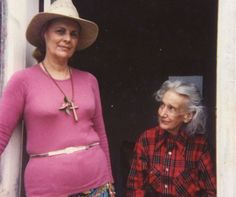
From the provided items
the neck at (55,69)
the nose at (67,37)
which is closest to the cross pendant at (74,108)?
the neck at (55,69)

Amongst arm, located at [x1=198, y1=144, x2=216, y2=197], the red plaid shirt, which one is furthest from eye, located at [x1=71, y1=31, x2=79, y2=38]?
arm, located at [x1=198, y1=144, x2=216, y2=197]

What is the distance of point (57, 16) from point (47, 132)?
0.62 m

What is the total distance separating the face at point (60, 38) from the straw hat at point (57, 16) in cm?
4

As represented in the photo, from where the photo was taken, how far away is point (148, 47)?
600 cm

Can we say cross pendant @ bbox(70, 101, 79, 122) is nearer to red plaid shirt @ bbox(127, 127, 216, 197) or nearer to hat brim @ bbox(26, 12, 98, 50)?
hat brim @ bbox(26, 12, 98, 50)

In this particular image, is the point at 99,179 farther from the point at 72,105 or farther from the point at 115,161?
the point at 115,161

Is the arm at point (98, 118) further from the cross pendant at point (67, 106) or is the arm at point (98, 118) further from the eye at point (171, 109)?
the eye at point (171, 109)

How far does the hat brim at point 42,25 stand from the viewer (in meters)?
2.59

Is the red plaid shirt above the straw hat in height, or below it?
below

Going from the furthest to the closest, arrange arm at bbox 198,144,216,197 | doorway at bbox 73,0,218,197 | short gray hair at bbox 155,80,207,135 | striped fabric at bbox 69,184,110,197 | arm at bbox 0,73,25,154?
doorway at bbox 73,0,218,197, short gray hair at bbox 155,80,207,135, arm at bbox 198,144,216,197, striped fabric at bbox 69,184,110,197, arm at bbox 0,73,25,154

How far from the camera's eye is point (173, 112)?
3.25 metres

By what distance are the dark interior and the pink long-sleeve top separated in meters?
3.05
